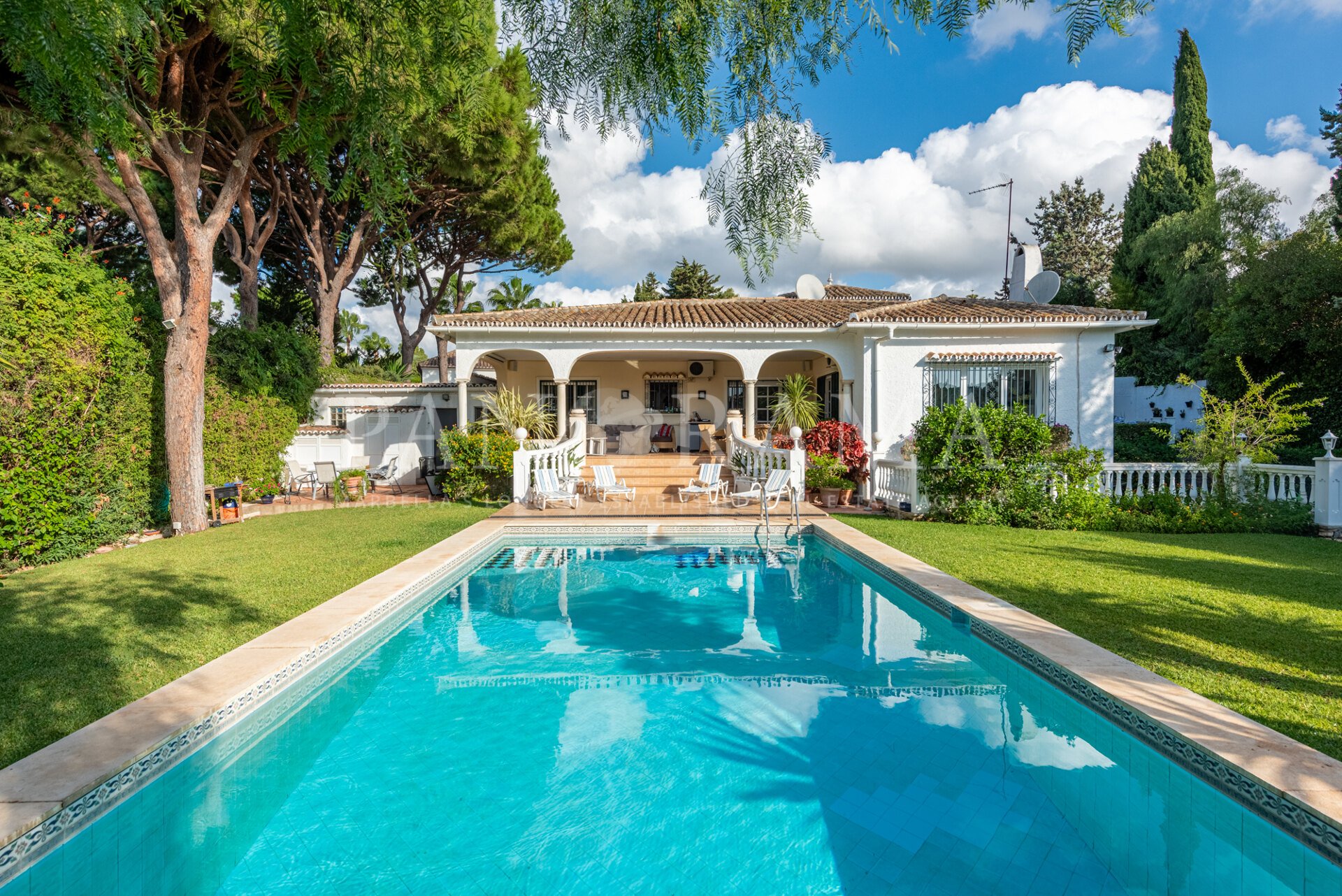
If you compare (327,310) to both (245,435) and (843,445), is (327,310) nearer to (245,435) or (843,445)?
(245,435)

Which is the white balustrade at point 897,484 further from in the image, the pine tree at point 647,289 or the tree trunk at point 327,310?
the pine tree at point 647,289

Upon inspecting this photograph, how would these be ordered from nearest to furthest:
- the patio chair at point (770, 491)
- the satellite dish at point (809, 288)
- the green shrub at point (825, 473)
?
the patio chair at point (770, 491) → the green shrub at point (825, 473) → the satellite dish at point (809, 288)

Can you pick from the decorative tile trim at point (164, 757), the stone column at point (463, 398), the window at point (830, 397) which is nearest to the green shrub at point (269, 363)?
the stone column at point (463, 398)

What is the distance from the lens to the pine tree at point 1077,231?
47719mm

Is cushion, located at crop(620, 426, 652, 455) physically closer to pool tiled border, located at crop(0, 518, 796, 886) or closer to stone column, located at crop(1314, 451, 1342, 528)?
pool tiled border, located at crop(0, 518, 796, 886)

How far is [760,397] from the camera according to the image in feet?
67.5

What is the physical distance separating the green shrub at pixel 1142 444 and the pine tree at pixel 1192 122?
44.1ft

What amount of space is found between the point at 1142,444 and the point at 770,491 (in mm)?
16620

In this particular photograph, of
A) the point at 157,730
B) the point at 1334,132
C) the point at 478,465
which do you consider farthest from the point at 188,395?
the point at 1334,132

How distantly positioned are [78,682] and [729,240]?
5.69 m

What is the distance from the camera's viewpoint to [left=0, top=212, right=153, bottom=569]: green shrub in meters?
8.21

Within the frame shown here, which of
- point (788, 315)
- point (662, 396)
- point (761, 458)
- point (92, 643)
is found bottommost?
point (92, 643)

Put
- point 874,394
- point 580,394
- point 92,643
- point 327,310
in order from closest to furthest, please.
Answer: point 92,643
point 874,394
point 580,394
point 327,310

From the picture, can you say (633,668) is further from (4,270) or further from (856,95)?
(4,270)
